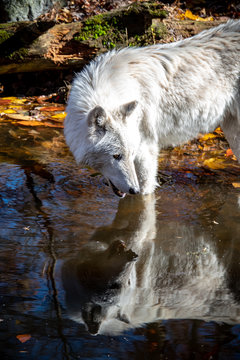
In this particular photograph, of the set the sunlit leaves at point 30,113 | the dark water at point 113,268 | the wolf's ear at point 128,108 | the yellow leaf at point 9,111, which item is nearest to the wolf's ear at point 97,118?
the wolf's ear at point 128,108

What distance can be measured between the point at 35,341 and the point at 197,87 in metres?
3.79

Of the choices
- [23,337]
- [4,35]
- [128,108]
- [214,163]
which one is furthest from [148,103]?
[4,35]

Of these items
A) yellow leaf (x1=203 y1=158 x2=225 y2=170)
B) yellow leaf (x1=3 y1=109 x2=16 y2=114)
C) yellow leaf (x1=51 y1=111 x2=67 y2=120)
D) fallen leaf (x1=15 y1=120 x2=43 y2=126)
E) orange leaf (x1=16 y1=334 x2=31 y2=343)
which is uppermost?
orange leaf (x1=16 y1=334 x2=31 y2=343)

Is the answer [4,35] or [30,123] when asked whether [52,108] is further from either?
[4,35]

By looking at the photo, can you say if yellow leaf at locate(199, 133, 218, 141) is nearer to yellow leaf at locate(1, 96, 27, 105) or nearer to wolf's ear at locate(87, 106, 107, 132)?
wolf's ear at locate(87, 106, 107, 132)

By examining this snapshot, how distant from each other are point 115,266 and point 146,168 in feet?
6.42

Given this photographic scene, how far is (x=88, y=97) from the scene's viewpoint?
473 cm

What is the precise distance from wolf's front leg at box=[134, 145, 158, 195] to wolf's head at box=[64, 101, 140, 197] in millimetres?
434

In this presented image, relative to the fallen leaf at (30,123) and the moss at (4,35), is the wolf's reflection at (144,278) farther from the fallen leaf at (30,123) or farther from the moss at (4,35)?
the moss at (4,35)

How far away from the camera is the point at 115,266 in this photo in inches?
140

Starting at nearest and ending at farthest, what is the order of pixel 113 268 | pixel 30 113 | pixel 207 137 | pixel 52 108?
pixel 113 268 → pixel 207 137 → pixel 30 113 → pixel 52 108

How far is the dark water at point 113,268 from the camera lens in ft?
8.50

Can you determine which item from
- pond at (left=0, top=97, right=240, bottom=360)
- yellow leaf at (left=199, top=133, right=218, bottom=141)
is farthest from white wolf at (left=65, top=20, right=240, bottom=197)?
yellow leaf at (left=199, top=133, right=218, bottom=141)

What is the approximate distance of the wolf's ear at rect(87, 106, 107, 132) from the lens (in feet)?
14.1
